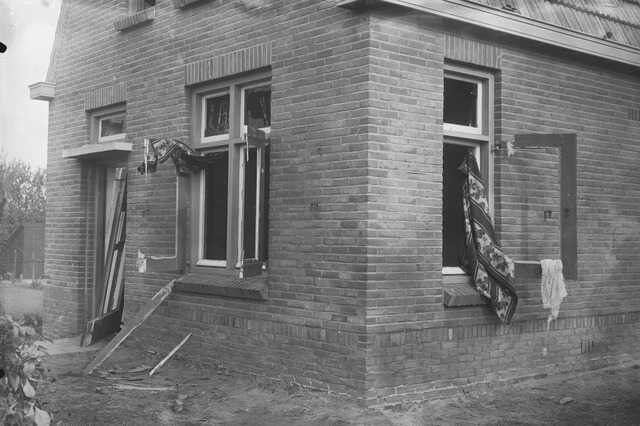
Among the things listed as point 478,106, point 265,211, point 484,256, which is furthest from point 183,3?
point 484,256

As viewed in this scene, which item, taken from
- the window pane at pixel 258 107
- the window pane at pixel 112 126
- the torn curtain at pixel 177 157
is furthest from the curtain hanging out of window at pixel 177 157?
the window pane at pixel 112 126

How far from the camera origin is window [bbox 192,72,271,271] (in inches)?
320

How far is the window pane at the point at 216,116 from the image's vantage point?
8.93 m

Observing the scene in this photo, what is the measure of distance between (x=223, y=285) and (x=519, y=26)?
420 centimetres

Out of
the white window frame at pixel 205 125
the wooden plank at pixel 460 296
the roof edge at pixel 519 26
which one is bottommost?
the wooden plank at pixel 460 296

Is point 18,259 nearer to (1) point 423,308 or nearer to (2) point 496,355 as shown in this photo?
(1) point 423,308

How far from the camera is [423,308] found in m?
7.20

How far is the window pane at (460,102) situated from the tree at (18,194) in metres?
4.05

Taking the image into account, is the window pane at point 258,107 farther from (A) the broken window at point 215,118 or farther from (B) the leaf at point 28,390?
(B) the leaf at point 28,390

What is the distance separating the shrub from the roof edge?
4451 mm

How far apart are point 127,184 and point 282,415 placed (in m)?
4.69

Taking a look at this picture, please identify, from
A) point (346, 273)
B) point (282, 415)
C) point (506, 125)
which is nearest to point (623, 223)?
point (506, 125)

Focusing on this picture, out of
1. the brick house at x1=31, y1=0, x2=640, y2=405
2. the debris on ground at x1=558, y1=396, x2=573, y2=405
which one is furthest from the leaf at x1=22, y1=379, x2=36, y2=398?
the debris on ground at x1=558, y1=396, x2=573, y2=405

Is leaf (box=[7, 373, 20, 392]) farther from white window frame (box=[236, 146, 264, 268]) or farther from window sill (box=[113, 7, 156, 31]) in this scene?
window sill (box=[113, 7, 156, 31])
